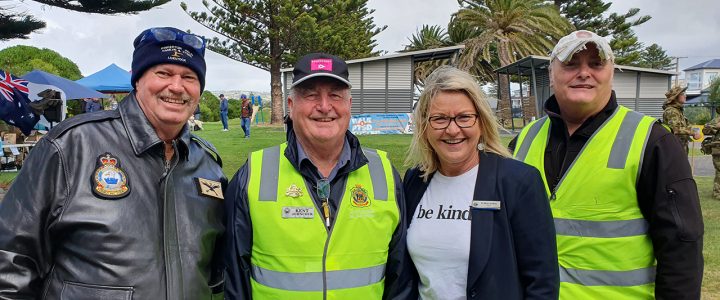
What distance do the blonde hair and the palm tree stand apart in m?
24.9

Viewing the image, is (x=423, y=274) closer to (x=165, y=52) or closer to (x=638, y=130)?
(x=638, y=130)

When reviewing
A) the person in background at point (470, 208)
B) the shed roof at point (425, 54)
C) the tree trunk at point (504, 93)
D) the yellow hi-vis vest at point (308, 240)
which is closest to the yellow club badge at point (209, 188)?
the yellow hi-vis vest at point (308, 240)

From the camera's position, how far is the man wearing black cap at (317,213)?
6.85 ft

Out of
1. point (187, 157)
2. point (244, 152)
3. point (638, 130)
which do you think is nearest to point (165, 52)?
point (187, 157)

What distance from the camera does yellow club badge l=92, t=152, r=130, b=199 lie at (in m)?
1.88

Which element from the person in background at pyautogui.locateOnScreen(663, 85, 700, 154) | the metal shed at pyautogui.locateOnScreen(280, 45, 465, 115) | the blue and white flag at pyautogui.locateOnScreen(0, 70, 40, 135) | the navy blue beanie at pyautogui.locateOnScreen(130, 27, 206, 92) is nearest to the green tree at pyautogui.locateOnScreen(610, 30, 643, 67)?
the metal shed at pyautogui.locateOnScreen(280, 45, 465, 115)

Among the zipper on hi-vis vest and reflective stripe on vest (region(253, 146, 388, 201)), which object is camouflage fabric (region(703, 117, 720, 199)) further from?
the zipper on hi-vis vest

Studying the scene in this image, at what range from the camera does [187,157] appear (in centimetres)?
222

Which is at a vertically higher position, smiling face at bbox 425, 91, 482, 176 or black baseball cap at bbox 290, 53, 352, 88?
black baseball cap at bbox 290, 53, 352, 88

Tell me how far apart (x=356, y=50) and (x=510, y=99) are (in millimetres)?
13745

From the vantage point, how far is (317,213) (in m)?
2.12

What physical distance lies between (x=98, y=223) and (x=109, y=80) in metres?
20.4

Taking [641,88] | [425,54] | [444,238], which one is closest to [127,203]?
[444,238]

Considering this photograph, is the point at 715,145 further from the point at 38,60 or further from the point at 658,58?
the point at 658,58
